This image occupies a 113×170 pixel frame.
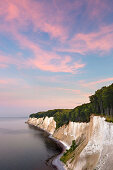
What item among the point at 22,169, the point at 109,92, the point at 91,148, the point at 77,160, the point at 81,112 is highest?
the point at 109,92

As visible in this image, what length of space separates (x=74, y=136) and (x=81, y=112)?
15.9 m

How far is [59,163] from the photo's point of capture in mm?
56000

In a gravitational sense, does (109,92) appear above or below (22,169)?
above

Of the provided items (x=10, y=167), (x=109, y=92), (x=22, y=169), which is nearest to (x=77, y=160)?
(x=22, y=169)

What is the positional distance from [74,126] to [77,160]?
42422 mm

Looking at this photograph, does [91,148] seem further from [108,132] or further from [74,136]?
[74,136]

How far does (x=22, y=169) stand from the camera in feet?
171

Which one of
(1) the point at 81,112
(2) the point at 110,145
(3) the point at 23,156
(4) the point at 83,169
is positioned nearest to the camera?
(2) the point at 110,145

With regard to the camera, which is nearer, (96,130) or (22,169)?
(96,130)

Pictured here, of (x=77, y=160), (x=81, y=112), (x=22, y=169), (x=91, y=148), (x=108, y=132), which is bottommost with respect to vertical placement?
(x=22, y=169)

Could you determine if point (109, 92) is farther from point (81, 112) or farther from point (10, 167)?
point (10, 167)

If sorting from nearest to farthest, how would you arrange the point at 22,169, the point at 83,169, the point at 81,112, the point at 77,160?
the point at 83,169 → the point at 77,160 → the point at 22,169 → the point at 81,112

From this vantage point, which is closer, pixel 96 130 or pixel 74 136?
pixel 96 130

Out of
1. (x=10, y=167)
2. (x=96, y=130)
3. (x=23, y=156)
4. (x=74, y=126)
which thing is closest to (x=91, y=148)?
(x=96, y=130)
